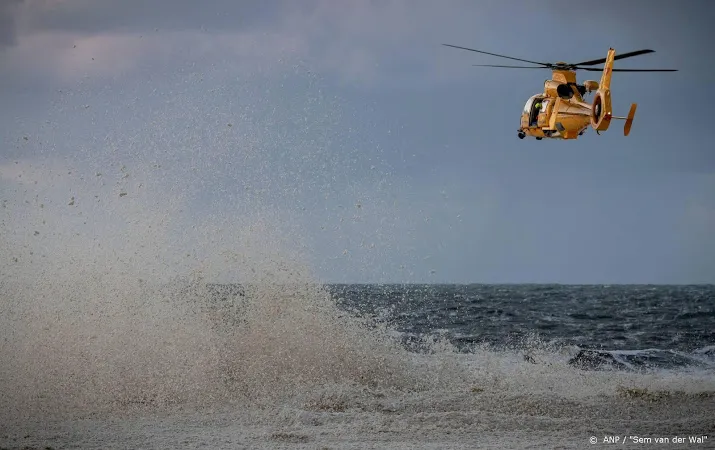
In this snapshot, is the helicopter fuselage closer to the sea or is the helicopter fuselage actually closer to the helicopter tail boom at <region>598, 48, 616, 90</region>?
the helicopter tail boom at <region>598, 48, 616, 90</region>

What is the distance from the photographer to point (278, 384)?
1534 centimetres

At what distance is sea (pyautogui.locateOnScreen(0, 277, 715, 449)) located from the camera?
1159 cm

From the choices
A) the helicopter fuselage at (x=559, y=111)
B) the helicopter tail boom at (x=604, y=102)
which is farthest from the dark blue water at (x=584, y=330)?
the helicopter tail boom at (x=604, y=102)

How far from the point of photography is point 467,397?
1409 cm

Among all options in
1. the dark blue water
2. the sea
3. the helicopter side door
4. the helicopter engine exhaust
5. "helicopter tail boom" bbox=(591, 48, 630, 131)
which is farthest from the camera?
the dark blue water

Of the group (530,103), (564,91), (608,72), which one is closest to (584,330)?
(530,103)

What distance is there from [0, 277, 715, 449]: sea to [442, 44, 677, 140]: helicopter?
16.5ft

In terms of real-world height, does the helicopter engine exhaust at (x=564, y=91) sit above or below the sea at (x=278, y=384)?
above

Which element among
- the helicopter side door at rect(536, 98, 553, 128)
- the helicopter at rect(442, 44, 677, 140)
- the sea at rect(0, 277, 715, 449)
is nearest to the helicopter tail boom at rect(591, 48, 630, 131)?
the helicopter at rect(442, 44, 677, 140)

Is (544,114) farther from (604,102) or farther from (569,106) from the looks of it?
(604,102)

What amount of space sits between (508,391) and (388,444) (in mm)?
4692

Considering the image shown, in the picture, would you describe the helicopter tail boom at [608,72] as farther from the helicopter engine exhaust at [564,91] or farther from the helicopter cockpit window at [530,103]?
the helicopter cockpit window at [530,103]

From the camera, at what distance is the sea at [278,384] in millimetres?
11594

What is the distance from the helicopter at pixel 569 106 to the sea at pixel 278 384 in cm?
502
